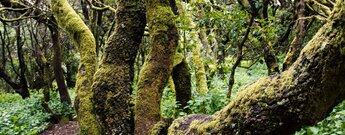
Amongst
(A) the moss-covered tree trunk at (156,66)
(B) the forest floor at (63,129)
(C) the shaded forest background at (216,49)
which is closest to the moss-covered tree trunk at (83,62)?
(C) the shaded forest background at (216,49)

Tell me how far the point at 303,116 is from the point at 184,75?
Answer: 4.14 m

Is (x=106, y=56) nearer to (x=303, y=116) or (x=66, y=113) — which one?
(x=303, y=116)

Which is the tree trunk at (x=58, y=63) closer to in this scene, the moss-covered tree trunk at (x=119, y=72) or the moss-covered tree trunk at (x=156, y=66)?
the moss-covered tree trunk at (x=119, y=72)

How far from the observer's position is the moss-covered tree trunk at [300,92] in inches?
82.4

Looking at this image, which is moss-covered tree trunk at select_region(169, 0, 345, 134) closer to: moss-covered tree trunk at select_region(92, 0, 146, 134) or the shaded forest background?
the shaded forest background

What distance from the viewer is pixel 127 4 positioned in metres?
4.84

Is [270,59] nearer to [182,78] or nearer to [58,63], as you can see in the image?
[182,78]

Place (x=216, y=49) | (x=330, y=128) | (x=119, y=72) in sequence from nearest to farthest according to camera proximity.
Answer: (x=330, y=128) < (x=119, y=72) < (x=216, y=49)

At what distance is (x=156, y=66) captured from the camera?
15.0ft

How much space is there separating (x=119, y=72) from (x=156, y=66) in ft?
1.83

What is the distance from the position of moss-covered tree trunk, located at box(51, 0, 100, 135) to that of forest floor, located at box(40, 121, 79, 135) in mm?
3566

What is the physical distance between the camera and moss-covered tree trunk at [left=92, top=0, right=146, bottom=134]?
14.9 ft

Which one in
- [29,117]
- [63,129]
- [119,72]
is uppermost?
[119,72]

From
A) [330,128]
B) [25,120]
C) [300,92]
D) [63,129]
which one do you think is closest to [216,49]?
[330,128]
